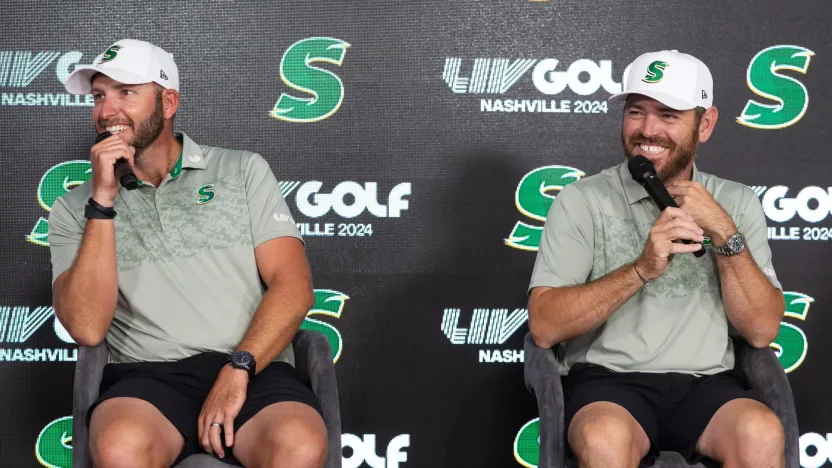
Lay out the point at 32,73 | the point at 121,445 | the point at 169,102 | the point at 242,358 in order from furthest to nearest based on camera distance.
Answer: the point at 32,73, the point at 169,102, the point at 242,358, the point at 121,445

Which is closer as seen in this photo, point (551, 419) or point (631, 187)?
point (551, 419)

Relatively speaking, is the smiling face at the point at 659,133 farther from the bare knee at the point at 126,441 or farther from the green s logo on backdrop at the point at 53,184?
the green s logo on backdrop at the point at 53,184

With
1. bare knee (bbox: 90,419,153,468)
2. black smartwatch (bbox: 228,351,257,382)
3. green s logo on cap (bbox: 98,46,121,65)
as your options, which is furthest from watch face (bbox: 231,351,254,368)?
green s logo on cap (bbox: 98,46,121,65)

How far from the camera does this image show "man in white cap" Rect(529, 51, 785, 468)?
2.45 metres

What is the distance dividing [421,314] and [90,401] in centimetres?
137

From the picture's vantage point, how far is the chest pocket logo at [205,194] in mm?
2762

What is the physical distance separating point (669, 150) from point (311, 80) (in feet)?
4.64

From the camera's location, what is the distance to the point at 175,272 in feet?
8.80

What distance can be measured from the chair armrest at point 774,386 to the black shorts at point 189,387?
1172mm

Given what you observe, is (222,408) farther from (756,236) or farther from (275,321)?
(756,236)

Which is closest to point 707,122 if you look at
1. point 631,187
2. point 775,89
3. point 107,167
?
point 631,187

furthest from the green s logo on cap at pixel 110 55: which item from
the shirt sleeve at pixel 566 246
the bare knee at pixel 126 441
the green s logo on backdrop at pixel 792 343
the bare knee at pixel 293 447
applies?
the green s logo on backdrop at pixel 792 343

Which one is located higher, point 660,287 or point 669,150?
point 669,150

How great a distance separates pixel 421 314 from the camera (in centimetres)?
356
